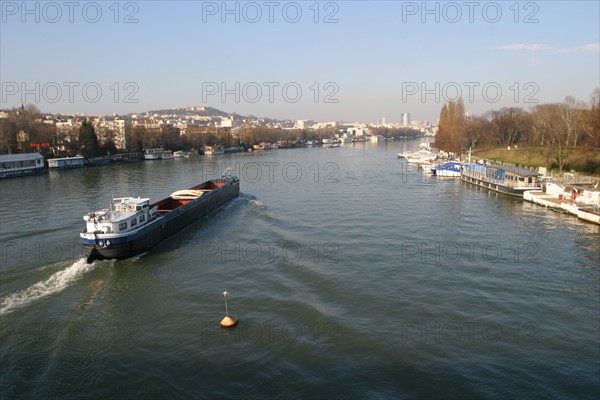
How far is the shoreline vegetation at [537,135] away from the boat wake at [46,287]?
49377 millimetres

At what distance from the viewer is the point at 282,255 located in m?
23.1

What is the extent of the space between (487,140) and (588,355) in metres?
95.3

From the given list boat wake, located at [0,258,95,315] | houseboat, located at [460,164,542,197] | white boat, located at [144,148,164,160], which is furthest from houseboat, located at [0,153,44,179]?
houseboat, located at [460,164,542,197]

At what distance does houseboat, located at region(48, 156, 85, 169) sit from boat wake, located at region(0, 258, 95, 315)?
201 ft

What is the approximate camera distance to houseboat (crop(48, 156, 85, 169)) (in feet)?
243

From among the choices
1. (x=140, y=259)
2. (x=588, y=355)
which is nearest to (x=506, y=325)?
(x=588, y=355)

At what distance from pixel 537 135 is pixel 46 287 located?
7062cm

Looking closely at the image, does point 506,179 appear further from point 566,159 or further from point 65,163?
point 65,163

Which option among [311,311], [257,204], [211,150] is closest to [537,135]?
[257,204]

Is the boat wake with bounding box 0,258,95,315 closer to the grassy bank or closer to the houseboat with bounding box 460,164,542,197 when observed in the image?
the houseboat with bounding box 460,164,542,197

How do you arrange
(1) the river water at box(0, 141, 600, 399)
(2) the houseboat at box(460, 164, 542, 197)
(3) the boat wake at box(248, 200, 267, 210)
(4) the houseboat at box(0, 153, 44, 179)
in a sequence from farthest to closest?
1. (4) the houseboat at box(0, 153, 44, 179)
2. (2) the houseboat at box(460, 164, 542, 197)
3. (3) the boat wake at box(248, 200, 267, 210)
4. (1) the river water at box(0, 141, 600, 399)

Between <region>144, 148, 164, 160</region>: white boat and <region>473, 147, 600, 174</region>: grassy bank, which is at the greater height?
<region>144, 148, 164, 160</region>: white boat

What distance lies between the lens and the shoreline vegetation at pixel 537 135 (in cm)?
5009

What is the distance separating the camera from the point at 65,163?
76000mm
